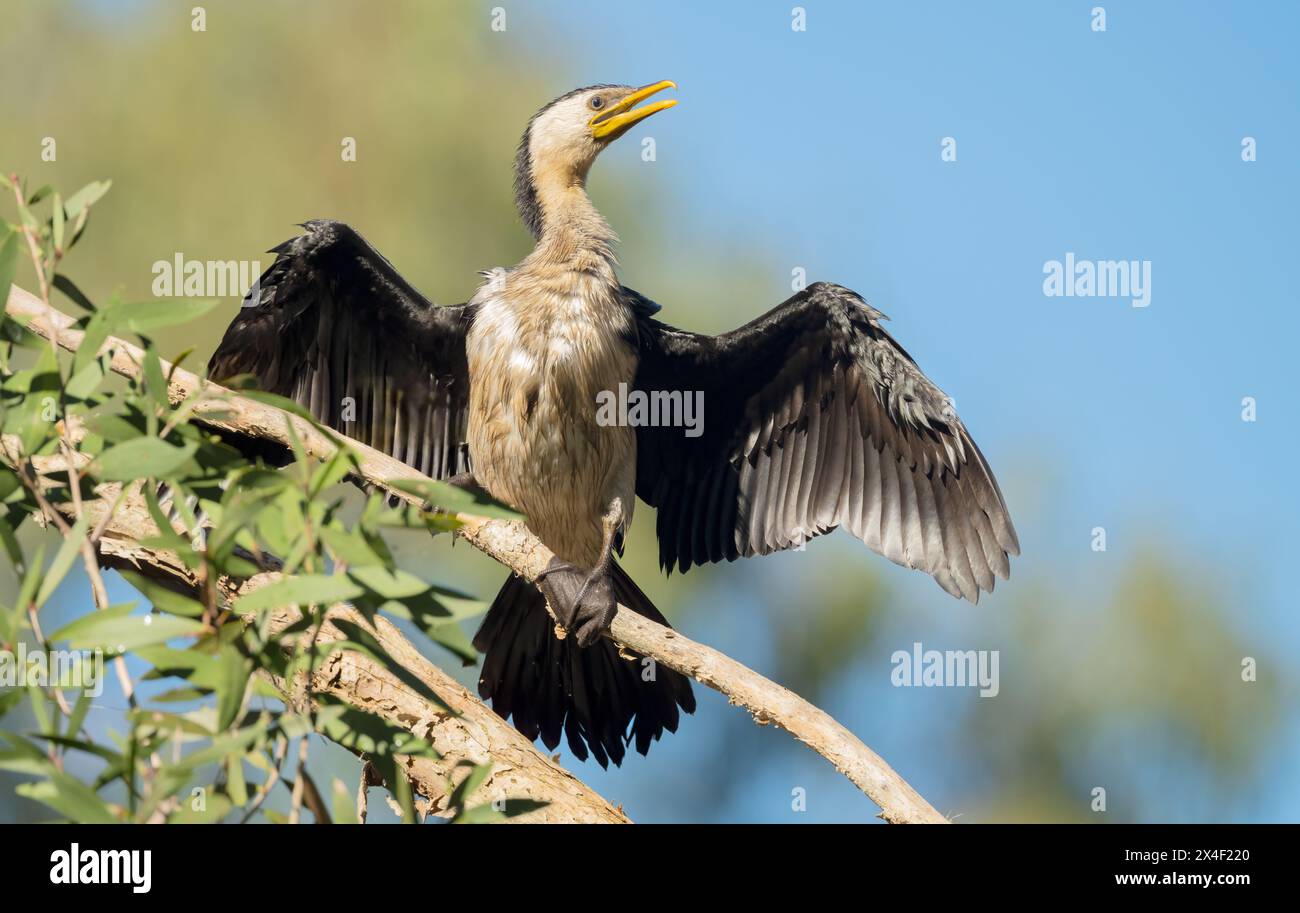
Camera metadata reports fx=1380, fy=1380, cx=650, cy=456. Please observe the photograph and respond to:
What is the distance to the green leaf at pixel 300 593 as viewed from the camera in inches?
82.2

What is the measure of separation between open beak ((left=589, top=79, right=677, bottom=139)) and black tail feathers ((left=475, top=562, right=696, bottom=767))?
2.20 m

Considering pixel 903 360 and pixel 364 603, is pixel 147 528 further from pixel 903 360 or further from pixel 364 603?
pixel 903 360

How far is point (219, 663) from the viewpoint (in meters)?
2.18

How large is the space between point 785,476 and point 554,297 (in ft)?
4.42

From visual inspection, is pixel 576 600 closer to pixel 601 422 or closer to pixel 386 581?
pixel 601 422

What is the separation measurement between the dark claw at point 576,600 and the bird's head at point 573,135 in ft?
6.74

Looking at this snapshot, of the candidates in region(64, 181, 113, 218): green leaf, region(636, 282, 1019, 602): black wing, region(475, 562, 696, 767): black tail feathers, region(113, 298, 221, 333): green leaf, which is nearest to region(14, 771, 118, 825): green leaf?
region(113, 298, 221, 333): green leaf

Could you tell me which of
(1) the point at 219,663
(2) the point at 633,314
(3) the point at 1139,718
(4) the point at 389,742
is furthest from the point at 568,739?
(3) the point at 1139,718

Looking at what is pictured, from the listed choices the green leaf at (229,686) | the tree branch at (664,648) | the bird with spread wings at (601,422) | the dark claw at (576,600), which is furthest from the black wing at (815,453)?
the green leaf at (229,686)

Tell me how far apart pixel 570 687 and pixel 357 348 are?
171 cm

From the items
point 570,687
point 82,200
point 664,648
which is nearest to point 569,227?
point 570,687

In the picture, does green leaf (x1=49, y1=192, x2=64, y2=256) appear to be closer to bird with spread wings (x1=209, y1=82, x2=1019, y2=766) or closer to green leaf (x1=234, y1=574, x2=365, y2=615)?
green leaf (x1=234, y1=574, x2=365, y2=615)

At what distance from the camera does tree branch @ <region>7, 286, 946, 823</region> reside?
3.78 metres

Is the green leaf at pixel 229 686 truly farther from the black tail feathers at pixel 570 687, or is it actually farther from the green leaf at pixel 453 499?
the black tail feathers at pixel 570 687
